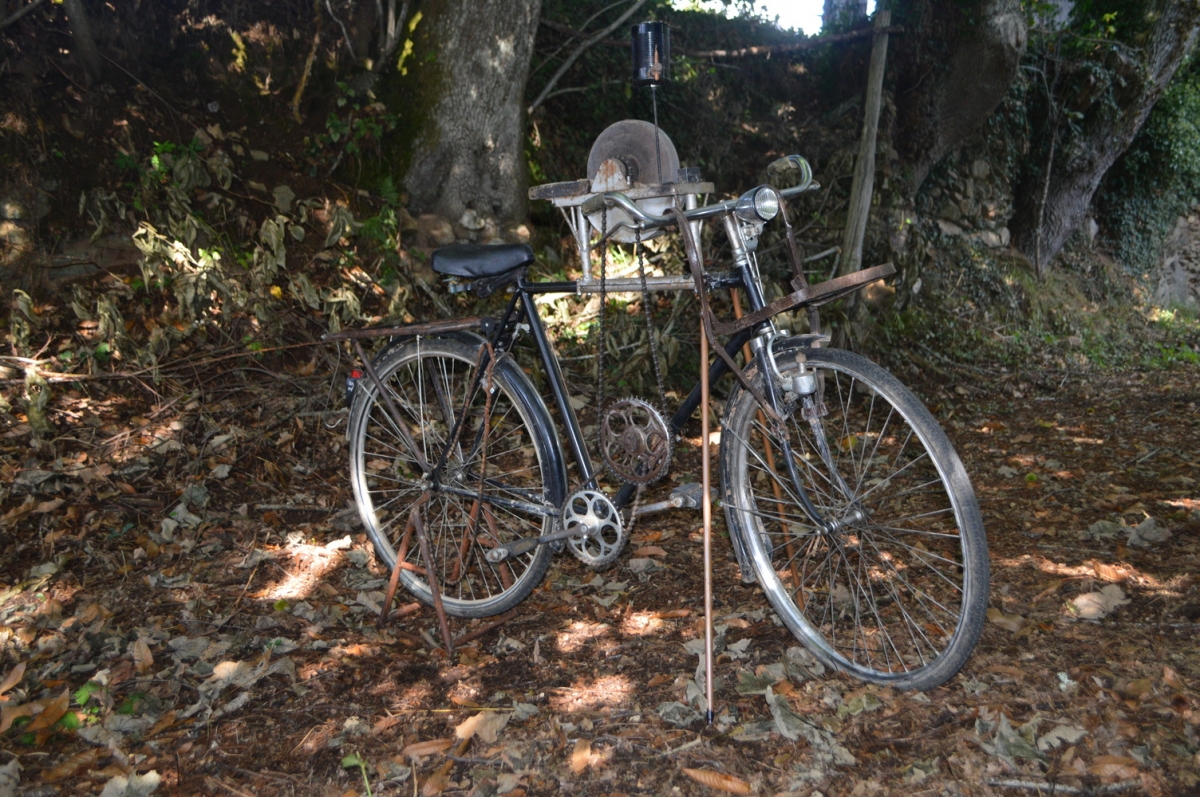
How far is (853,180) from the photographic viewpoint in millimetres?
6578

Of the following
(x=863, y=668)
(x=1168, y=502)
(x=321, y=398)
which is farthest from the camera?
(x=321, y=398)

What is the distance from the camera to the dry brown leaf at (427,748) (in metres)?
2.39

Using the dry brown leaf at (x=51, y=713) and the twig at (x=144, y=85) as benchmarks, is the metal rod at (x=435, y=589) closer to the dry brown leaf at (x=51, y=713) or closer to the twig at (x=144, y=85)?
the dry brown leaf at (x=51, y=713)

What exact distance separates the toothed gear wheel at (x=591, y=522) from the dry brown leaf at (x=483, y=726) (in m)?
0.62

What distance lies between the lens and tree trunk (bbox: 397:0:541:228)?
515cm

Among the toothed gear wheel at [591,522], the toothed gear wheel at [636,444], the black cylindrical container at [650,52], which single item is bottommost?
the toothed gear wheel at [591,522]

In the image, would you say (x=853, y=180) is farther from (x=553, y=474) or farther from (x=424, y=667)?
(x=424, y=667)

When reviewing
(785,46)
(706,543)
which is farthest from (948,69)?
(706,543)

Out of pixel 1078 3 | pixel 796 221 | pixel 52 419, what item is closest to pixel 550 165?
pixel 796 221

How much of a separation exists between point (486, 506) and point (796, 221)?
4.67 metres

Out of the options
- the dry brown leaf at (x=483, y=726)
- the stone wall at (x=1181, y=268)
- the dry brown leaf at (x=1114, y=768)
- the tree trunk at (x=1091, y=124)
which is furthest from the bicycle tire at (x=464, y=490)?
the stone wall at (x=1181, y=268)

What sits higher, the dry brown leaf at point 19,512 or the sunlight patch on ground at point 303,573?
the dry brown leaf at point 19,512

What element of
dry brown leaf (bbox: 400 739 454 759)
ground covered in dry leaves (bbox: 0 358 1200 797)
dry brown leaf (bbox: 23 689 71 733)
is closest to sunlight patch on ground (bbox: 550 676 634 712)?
ground covered in dry leaves (bbox: 0 358 1200 797)

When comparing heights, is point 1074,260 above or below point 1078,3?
below
